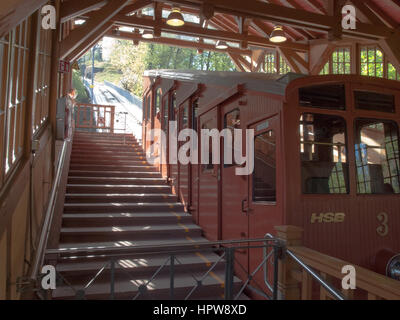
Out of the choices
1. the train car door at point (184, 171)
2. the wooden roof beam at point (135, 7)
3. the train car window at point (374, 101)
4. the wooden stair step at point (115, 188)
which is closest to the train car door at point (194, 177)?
the train car door at point (184, 171)

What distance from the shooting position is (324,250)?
3.57 m

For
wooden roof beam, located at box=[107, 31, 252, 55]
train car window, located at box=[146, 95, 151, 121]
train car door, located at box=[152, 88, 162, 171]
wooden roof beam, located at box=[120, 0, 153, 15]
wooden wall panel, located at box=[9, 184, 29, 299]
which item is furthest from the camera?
wooden roof beam, located at box=[107, 31, 252, 55]

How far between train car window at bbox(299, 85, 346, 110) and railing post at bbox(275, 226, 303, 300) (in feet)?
4.68

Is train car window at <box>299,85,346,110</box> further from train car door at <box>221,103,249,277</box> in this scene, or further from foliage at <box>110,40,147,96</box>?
foliage at <box>110,40,147,96</box>

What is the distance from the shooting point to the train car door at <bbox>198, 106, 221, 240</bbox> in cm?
534

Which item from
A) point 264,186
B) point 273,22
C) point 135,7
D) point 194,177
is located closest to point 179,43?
point 135,7

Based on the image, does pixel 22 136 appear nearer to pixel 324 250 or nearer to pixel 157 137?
pixel 324 250

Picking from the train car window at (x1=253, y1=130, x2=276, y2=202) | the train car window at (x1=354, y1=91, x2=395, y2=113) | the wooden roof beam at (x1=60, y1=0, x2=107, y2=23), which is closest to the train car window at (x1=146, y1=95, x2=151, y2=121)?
the wooden roof beam at (x1=60, y1=0, x2=107, y2=23)

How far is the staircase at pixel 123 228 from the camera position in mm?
4039

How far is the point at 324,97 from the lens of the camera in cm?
384

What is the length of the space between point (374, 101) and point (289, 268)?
7.41ft

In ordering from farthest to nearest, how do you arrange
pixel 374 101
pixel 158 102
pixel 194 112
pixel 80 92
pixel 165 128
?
pixel 80 92 → pixel 158 102 → pixel 165 128 → pixel 194 112 → pixel 374 101

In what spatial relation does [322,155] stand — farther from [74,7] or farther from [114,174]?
[114,174]
